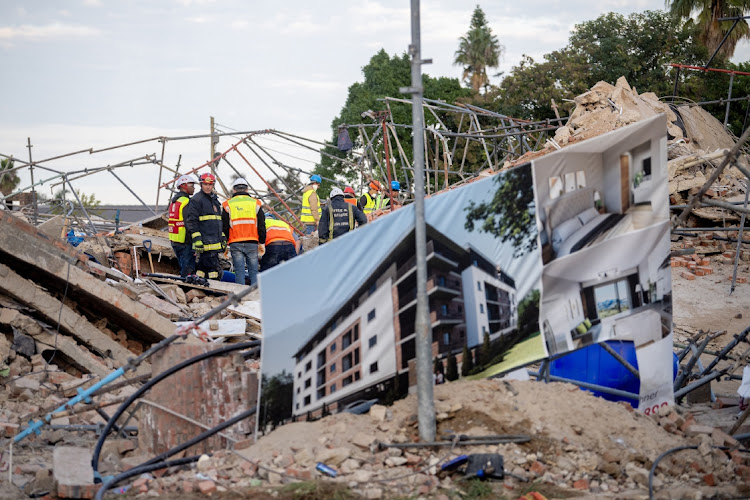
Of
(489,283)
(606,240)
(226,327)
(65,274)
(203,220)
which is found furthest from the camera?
(203,220)

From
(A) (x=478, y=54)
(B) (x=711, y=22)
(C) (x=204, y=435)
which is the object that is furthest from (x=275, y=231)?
(A) (x=478, y=54)

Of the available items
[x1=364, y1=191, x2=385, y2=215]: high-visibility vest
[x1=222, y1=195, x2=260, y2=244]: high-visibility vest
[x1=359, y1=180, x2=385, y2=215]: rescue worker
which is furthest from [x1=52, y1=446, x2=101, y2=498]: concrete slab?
[x1=364, y1=191, x2=385, y2=215]: high-visibility vest

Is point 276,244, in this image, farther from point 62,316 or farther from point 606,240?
point 606,240

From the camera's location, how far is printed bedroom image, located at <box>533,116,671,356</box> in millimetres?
8664

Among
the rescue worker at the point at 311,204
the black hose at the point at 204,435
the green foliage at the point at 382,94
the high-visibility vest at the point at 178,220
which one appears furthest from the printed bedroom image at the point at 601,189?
the green foliage at the point at 382,94

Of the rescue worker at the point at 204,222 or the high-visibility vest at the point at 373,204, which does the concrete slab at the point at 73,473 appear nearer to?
the rescue worker at the point at 204,222

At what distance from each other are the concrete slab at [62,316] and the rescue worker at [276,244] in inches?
144

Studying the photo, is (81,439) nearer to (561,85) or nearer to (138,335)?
(138,335)

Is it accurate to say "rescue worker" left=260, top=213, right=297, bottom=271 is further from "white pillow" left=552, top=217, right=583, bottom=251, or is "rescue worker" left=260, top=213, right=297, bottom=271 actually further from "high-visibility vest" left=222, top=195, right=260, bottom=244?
"white pillow" left=552, top=217, right=583, bottom=251

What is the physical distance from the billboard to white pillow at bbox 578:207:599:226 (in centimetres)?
1

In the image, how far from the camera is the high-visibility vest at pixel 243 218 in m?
14.1

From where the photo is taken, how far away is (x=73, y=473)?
24.5ft

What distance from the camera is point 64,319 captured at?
1134cm

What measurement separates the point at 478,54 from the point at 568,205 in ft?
171
